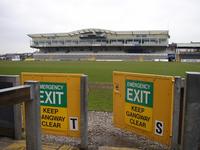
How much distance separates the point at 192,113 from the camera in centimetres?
383

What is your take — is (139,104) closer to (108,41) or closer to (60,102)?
(60,102)

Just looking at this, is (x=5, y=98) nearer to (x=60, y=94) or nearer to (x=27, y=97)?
(x=27, y=97)

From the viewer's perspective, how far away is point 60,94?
5137 mm

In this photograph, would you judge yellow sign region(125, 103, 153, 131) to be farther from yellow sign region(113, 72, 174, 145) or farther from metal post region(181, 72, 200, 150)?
metal post region(181, 72, 200, 150)

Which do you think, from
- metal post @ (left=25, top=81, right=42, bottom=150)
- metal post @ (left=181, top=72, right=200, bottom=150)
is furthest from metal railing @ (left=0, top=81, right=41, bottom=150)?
metal post @ (left=181, top=72, right=200, bottom=150)

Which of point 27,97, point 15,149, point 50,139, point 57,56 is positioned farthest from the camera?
point 57,56

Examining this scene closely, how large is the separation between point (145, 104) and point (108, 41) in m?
90.6

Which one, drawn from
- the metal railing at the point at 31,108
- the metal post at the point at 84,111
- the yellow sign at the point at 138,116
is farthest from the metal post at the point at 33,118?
the yellow sign at the point at 138,116

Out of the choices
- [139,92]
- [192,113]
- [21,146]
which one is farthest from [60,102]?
[192,113]

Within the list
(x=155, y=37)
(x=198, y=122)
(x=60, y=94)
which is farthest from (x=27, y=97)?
(x=155, y=37)

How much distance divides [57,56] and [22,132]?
82.9 meters

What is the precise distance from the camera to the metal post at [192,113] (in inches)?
147

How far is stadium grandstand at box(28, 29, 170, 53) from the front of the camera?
92000 mm

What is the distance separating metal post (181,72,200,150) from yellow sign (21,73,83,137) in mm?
2116
